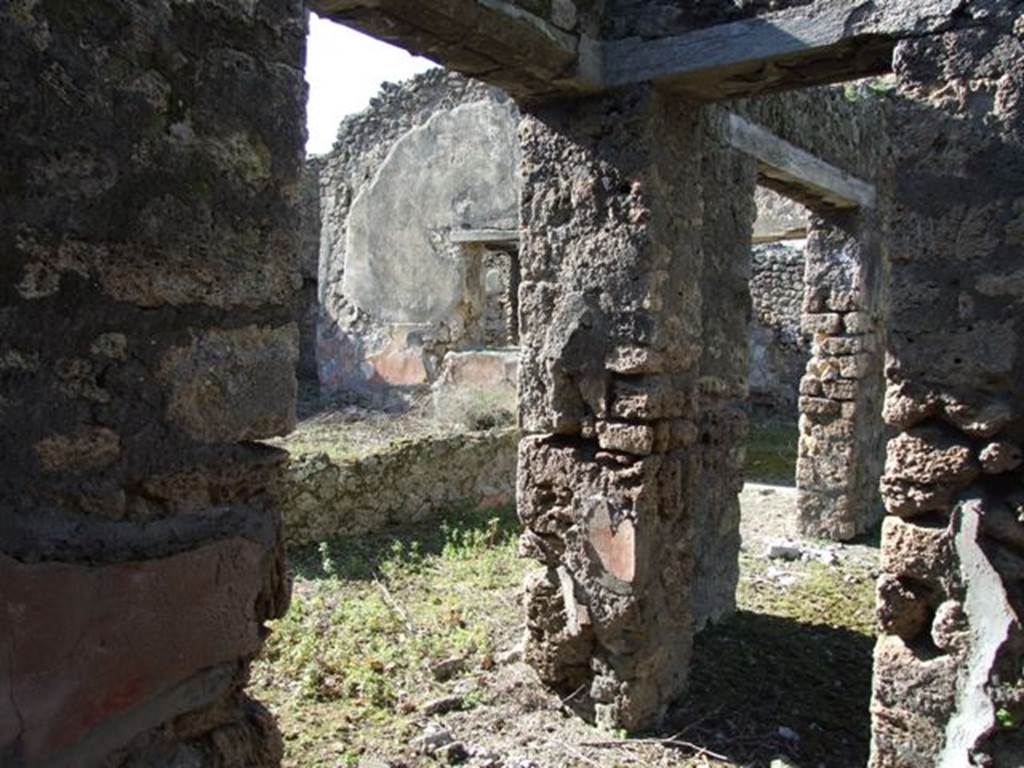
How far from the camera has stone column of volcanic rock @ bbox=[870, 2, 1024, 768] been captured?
8.87ft

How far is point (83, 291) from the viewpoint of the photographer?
1487 mm

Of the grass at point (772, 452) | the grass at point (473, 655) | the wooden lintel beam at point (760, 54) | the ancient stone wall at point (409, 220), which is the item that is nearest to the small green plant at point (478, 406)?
the ancient stone wall at point (409, 220)

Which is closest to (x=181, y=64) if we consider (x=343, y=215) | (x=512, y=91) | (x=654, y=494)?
(x=512, y=91)

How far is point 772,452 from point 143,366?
34.3ft

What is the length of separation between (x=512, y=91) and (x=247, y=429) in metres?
2.41

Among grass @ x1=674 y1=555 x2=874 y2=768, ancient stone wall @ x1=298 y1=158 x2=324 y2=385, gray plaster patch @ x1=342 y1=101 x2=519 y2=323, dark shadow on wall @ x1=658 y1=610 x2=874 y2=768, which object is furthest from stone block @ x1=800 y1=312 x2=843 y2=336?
ancient stone wall @ x1=298 y1=158 x2=324 y2=385

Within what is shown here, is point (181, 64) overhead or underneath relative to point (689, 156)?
underneath

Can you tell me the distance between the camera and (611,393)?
3715 millimetres

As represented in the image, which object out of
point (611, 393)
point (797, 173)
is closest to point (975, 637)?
point (611, 393)

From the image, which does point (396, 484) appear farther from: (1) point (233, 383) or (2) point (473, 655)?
(1) point (233, 383)

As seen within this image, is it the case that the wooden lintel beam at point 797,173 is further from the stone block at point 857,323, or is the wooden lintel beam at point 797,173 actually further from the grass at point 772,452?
the grass at point 772,452

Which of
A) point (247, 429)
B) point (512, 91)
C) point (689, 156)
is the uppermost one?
point (512, 91)

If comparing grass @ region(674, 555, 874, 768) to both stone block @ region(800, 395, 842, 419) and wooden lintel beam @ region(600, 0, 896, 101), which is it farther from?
wooden lintel beam @ region(600, 0, 896, 101)

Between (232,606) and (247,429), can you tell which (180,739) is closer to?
(232,606)
